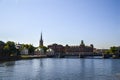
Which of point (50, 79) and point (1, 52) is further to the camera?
point (1, 52)

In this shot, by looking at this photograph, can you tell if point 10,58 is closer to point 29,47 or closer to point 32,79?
point 29,47

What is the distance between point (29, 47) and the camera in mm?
199625

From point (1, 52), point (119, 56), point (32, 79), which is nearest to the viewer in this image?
point (32, 79)

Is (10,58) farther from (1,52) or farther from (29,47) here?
(29,47)

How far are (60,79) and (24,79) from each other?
7006 mm

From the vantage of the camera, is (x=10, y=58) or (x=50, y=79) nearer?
(x=50, y=79)

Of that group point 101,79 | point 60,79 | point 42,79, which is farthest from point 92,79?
point 42,79

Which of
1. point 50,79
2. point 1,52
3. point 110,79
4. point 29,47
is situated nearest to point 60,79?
point 50,79

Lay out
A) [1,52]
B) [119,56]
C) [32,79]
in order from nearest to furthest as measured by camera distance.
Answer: [32,79]
[1,52]
[119,56]

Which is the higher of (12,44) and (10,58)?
(12,44)

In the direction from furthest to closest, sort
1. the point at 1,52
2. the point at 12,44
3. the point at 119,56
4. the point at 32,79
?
the point at 119,56
the point at 12,44
the point at 1,52
the point at 32,79

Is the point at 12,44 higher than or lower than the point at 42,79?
higher

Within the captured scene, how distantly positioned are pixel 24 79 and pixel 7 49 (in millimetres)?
86356

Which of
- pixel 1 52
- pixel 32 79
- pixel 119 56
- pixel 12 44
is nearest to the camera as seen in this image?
pixel 32 79
